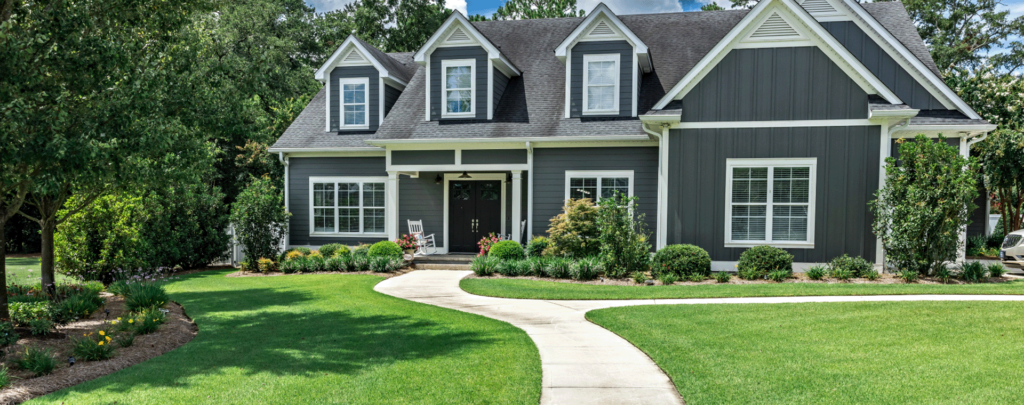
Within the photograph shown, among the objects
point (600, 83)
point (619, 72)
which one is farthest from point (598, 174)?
point (619, 72)

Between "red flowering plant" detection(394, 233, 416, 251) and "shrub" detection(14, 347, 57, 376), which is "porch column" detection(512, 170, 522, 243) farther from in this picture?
"shrub" detection(14, 347, 57, 376)

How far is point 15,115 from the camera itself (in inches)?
230

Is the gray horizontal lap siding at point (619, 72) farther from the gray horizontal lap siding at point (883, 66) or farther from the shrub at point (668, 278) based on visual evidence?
the gray horizontal lap siding at point (883, 66)

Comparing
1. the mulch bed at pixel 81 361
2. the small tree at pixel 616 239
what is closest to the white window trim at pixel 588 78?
the small tree at pixel 616 239

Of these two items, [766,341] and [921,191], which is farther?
[921,191]

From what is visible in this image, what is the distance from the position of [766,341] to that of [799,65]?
8288 mm

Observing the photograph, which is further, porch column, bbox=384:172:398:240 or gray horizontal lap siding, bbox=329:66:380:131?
gray horizontal lap siding, bbox=329:66:380:131

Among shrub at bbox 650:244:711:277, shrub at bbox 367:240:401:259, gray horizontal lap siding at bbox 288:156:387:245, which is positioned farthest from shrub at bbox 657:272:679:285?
gray horizontal lap siding at bbox 288:156:387:245

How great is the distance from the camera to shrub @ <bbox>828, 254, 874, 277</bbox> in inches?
481

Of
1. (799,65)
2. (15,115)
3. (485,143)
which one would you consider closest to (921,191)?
(799,65)

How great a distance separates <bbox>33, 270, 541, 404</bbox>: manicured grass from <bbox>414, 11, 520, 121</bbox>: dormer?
7.85m

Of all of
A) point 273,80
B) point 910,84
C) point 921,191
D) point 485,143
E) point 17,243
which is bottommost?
point 17,243

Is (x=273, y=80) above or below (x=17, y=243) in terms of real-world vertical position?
above

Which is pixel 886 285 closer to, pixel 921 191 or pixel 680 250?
pixel 921 191
